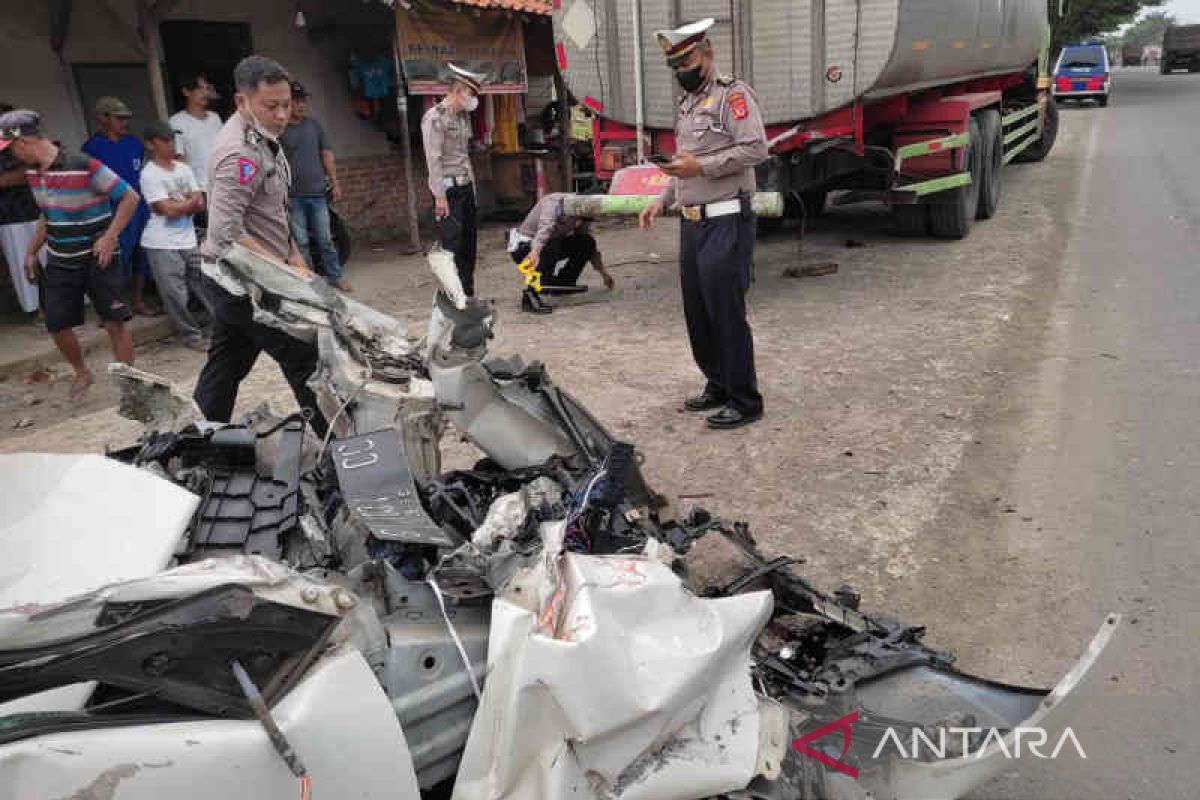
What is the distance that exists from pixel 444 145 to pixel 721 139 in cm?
305

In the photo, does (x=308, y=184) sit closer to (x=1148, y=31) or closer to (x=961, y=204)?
(x=961, y=204)

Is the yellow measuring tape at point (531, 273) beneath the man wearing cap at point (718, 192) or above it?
beneath

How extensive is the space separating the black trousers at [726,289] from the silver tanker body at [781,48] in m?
2.66

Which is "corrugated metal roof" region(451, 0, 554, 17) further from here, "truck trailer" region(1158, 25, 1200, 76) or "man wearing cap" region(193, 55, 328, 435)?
"truck trailer" region(1158, 25, 1200, 76)

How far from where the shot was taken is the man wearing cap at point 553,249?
725cm

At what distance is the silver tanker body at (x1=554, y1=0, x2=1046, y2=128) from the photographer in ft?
21.0

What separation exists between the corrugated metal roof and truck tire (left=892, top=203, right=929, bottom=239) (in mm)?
4294

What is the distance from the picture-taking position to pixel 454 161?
6.89m

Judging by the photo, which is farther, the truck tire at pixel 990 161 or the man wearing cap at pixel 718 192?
the truck tire at pixel 990 161

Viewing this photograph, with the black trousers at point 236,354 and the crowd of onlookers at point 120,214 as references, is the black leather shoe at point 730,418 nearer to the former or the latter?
the black trousers at point 236,354

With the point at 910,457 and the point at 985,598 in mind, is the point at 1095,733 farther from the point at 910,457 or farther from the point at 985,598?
the point at 910,457

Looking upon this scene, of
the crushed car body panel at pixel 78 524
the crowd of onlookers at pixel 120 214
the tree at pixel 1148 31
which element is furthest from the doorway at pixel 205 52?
the tree at pixel 1148 31

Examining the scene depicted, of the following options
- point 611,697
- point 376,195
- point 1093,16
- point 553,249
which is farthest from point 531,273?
point 1093,16

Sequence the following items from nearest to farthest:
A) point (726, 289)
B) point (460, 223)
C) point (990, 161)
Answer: point (726, 289) < point (460, 223) < point (990, 161)
